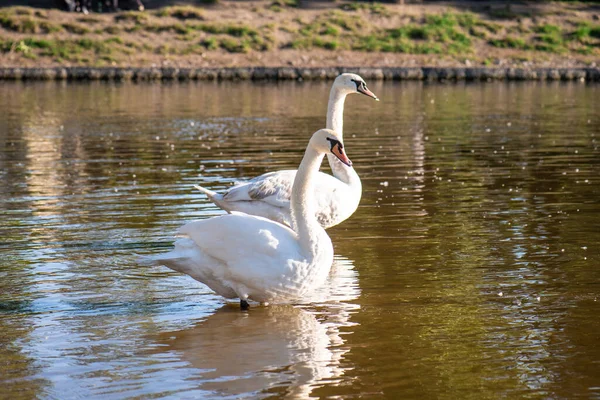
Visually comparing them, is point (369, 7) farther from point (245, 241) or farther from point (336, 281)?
point (245, 241)

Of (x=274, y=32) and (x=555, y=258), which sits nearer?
(x=555, y=258)

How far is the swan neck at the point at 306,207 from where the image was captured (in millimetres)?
7730

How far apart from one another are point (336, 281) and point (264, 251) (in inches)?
64.5

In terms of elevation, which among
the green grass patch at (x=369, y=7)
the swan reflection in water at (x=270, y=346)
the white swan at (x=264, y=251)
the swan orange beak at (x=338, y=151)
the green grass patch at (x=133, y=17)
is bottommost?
the swan reflection in water at (x=270, y=346)

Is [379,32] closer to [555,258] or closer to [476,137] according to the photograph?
[476,137]

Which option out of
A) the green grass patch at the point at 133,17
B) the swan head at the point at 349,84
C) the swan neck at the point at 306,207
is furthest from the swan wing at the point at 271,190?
the green grass patch at the point at 133,17

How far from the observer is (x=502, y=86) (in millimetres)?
38250

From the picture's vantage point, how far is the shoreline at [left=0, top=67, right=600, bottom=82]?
40.7 m

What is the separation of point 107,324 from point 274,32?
39136 mm

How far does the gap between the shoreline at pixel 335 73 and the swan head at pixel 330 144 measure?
33084 mm

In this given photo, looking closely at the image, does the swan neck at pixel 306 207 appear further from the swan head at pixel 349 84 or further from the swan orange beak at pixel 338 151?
the swan head at pixel 349 84

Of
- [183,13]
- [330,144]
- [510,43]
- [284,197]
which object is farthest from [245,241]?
[183,13]

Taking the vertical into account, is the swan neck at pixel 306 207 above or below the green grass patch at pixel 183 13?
below

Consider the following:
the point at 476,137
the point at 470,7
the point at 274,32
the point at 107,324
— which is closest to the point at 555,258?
the point at 107,324
